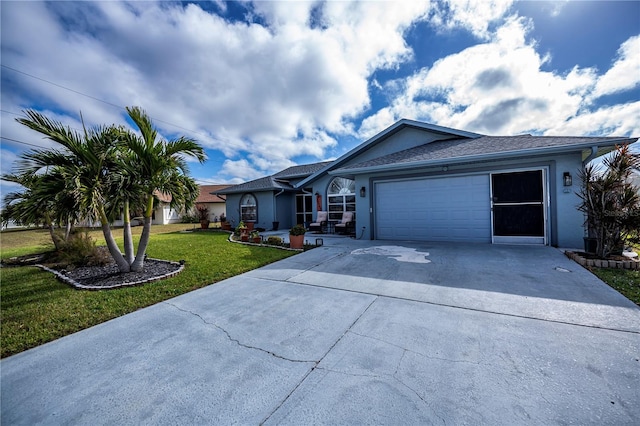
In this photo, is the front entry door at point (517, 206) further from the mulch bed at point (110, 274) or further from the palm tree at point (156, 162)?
the mulch bed at point (110, 274)

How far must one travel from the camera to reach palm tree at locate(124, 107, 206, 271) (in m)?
5.32

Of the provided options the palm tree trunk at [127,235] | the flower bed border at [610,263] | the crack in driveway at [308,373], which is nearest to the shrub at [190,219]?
the palm tree trunk at [127,235]

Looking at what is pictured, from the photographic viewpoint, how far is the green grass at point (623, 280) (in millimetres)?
3635

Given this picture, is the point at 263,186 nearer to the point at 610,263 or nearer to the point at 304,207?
the point at 304,207

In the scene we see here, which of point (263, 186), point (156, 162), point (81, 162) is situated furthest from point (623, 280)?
point (263, 186)

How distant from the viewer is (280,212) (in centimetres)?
1590

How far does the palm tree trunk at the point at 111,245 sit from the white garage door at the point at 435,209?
8034 millimetres

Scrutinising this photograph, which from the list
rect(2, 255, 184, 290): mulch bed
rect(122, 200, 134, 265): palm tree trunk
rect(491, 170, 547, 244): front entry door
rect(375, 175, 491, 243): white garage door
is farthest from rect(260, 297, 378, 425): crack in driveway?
rect(491, 170, 547, 244): front entry door

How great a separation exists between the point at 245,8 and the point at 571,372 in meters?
11.6

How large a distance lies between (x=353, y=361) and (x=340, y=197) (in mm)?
11173

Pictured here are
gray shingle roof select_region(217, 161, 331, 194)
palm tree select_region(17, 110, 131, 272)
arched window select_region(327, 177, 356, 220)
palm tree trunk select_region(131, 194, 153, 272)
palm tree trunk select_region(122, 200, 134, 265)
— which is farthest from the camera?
gray shingle roof select_region(217, 161, 331, 194)

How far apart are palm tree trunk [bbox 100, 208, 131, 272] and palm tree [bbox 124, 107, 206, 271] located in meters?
0.17

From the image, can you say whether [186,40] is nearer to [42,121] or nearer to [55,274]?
[42,121]

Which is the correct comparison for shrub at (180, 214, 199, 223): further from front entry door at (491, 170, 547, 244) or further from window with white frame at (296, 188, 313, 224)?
front entry door at (491, 170, 547, 244)
